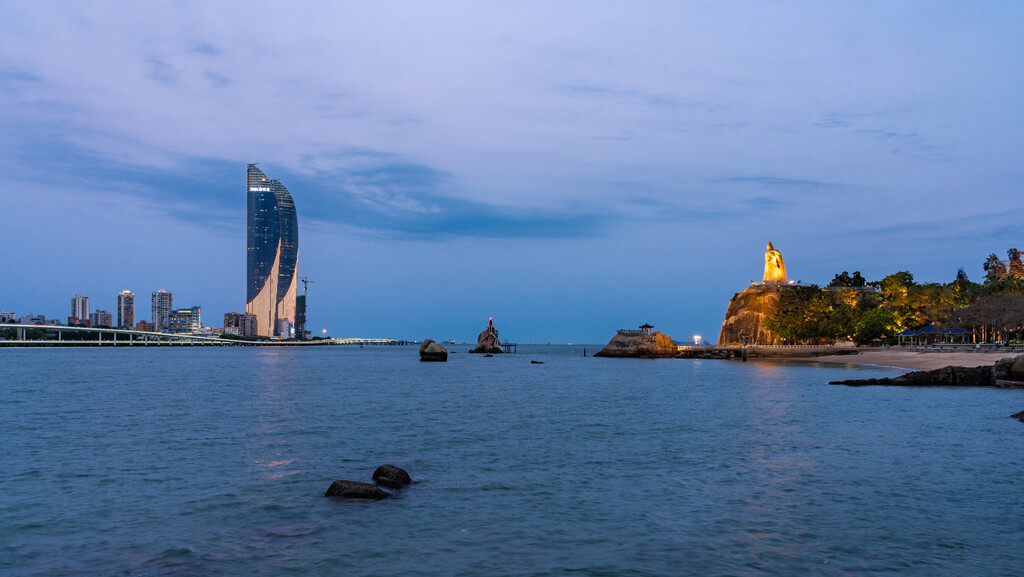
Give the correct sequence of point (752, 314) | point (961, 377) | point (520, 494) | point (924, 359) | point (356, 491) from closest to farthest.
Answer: point (356, 491) < point (520, 494) < point (961, 377) < point (924, 359) < point (752, 314)

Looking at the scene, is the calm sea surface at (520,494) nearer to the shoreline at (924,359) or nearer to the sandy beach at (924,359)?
the shoreline at (924,359)

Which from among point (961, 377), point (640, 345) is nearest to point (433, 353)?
point (640, 345)

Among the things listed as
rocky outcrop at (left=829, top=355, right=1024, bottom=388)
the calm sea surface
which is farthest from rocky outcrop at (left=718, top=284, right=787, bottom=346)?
the calm sea surface

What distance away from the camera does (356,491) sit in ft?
53.2

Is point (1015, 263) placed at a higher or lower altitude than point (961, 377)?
higher

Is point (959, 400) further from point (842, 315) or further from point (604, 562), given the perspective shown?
point (842, 315)

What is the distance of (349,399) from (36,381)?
40260 mm

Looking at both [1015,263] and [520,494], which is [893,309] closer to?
[1015,263]

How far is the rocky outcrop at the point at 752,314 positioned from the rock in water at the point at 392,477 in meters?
175

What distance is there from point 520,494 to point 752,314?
184178 mm

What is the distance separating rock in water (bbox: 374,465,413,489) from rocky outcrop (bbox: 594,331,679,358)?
5595 inches

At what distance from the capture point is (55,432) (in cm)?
2819

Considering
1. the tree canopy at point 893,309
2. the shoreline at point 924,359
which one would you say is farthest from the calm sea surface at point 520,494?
the tree canopy at point 893,309

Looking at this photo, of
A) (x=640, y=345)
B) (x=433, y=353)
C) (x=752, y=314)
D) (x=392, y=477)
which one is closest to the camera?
(x=392, y=477)
